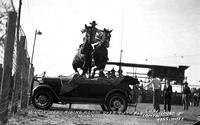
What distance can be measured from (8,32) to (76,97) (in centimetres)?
679

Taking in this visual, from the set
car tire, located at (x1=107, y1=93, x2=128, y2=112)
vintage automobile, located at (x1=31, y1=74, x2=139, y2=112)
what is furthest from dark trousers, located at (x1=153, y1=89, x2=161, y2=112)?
car tire, located at (x1=107, y1=93, x2=128, y2=112)

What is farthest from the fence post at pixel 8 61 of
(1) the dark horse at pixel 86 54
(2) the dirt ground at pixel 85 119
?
(1) the dark horse at pixel 86 54

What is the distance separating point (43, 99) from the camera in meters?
11.8

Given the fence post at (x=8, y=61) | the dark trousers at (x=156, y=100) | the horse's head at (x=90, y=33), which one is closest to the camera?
the fence post at (x=8, y=61)

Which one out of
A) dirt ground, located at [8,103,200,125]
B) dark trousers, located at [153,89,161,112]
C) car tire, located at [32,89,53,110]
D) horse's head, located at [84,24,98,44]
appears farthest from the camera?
dark trousers, located at [153,89,161,112]

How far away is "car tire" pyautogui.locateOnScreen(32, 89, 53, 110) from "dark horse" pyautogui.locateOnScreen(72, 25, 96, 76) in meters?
2.00

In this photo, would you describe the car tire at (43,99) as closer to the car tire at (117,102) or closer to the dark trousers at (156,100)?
the car tire at (117,102)

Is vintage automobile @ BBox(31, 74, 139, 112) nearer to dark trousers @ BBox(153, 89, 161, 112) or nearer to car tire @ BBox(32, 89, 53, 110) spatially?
car tire @ BBox(32, 89, 53, 110)

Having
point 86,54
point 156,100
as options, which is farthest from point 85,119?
point 156,100

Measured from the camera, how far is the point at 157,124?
26.6 feet

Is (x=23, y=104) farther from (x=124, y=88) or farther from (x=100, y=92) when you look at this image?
(x=124, y=88)

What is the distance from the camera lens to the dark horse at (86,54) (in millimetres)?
13242

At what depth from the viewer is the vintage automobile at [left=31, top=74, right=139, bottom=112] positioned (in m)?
11.9

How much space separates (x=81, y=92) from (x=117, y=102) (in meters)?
1.43
